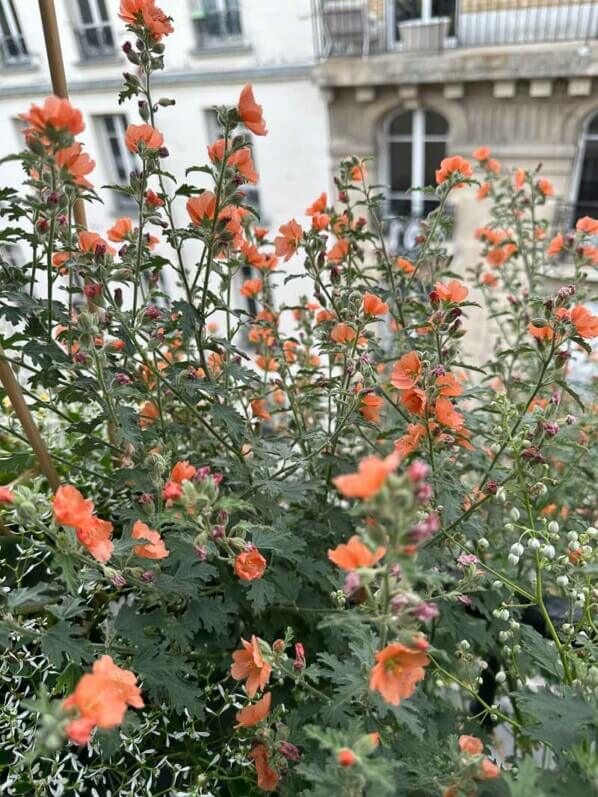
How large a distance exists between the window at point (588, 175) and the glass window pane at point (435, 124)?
3.36 feet

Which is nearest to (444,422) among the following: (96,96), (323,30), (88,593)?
(88,593)

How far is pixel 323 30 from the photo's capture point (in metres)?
4.50

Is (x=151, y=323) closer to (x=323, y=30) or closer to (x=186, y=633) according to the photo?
(x=186, y=633)

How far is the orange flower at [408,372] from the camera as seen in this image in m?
0.81

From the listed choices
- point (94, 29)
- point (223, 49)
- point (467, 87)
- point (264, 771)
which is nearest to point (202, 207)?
point (264, 771)

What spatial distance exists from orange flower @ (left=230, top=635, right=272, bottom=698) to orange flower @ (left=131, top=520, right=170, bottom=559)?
15cm

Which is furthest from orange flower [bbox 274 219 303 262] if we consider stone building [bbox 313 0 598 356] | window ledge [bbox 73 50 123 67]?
window ledge [bbox 73 50 123 67]

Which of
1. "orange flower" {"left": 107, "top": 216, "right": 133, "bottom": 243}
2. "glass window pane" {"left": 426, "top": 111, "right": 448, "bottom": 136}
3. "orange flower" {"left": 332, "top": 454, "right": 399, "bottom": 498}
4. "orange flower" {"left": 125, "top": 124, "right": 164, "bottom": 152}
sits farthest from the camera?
"glass window pane" {"left": 426, "top": 111, "right": 448, "bottom": 136}

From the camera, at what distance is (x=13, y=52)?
5.61 m

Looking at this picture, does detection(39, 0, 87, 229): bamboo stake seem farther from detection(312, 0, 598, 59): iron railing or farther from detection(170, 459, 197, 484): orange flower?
detection(312, 0, 598, 59): iron railing

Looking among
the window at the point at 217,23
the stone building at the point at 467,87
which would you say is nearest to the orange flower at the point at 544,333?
the stone building at the point at 467,87

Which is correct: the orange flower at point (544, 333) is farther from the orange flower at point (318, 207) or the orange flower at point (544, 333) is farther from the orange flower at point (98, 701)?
Result: the orange flower at point (98, 701)

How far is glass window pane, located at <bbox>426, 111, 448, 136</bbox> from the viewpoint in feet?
14.9

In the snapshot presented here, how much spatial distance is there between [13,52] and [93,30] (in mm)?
1015
